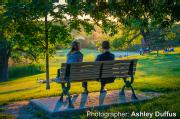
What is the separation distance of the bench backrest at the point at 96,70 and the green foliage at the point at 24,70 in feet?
111

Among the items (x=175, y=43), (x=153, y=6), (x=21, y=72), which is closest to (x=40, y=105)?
(x=153, y=6)

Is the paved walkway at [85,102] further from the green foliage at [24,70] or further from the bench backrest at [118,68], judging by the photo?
the green foliage at [24,70]

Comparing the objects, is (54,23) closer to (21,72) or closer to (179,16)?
(179,16)

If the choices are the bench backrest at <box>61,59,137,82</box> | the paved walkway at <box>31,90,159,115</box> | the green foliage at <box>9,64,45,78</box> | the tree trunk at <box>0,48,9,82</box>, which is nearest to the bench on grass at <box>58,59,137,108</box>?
the bench backrest at <box>61,59,137,82</box>

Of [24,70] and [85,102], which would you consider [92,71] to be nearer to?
[85,102]

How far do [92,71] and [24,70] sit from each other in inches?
1406

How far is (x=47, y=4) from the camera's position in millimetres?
13797

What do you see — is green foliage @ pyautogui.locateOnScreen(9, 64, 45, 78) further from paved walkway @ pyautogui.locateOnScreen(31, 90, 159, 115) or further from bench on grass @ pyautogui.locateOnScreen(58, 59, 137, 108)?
bench on grass @ pyautogui.locateOnScreen(58, 59, 137, 108)

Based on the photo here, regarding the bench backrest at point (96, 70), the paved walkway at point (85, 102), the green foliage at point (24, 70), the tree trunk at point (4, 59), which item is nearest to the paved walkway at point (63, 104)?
the paved walkway at point (85, 102)

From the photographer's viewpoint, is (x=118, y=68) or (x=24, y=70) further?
(x=24, y=70)

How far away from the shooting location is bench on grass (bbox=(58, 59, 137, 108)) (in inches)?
387

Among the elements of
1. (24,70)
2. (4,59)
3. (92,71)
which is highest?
(92,71)

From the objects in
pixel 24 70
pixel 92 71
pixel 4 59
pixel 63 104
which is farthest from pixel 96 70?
pixel 24 70

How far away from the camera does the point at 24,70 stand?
45.2 m
